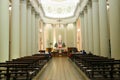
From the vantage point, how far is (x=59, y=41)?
127 feet

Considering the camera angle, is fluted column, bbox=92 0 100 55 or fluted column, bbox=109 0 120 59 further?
fluted column, bbox=92 0 100 55

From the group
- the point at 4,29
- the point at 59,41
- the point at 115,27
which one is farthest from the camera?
the point at 59,41

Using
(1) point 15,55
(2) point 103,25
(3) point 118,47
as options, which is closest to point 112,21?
(3) point 118,47

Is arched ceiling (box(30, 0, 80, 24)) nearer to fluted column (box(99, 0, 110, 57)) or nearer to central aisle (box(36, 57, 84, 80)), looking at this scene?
fluted column (box(99, 0, 110, 57))

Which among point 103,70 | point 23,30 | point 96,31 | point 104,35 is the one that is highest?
point 23,30

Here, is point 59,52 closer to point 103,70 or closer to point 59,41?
point 59,41

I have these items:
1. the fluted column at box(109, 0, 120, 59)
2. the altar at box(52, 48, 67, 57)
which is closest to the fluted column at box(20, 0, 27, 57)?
the fluted column at box(109, 0, 120, 59)

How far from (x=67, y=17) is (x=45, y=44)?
6473 millimetres

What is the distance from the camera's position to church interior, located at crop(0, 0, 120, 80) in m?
9.09

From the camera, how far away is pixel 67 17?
129 ft

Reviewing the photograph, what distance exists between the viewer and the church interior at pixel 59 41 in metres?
9.09

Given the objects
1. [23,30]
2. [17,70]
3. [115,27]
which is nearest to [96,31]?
[23,30]

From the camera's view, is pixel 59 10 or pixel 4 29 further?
pixel 59 10

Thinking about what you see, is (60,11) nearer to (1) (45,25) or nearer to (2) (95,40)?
(1) (45,25)
